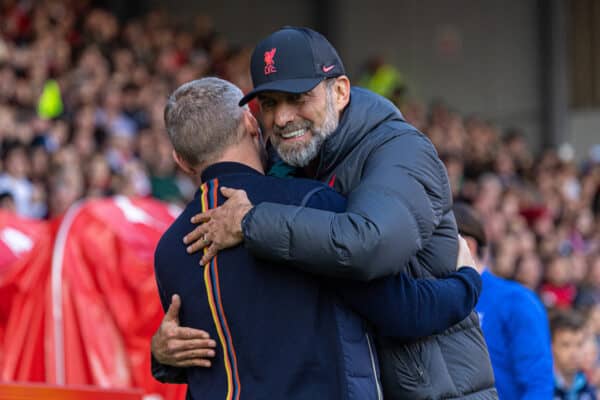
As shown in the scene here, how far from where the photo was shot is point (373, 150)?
273 cm

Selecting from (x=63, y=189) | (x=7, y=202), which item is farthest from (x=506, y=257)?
(x=7, y=202)

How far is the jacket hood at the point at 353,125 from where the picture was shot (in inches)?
110

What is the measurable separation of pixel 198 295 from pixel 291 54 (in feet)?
2.27

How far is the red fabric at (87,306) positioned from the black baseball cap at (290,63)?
2.60 meters

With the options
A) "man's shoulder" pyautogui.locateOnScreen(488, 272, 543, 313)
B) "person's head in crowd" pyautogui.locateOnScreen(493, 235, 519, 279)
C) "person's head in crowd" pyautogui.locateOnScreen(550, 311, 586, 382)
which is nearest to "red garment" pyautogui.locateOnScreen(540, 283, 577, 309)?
"person's head in crowd" pyautogui.locateOnScreen(493, 235, 519, 279)

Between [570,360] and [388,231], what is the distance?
3.20m

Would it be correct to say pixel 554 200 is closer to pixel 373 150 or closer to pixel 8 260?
pixel 8 260

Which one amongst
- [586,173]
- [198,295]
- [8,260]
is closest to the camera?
[198,295]

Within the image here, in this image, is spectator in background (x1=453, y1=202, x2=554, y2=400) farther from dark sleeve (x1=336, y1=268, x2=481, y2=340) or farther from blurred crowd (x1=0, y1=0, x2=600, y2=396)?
blurred crowd (x1=0, y1=0, x2=600, y2=396)

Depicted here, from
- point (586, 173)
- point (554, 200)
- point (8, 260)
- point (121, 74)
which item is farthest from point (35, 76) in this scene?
point (586, 173)

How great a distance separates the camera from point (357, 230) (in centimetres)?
245

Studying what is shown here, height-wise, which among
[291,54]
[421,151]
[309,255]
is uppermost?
[291,54]

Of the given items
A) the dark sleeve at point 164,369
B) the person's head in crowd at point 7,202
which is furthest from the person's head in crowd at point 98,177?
the dark sleeve at point 164,369

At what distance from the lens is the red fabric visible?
201 inches
